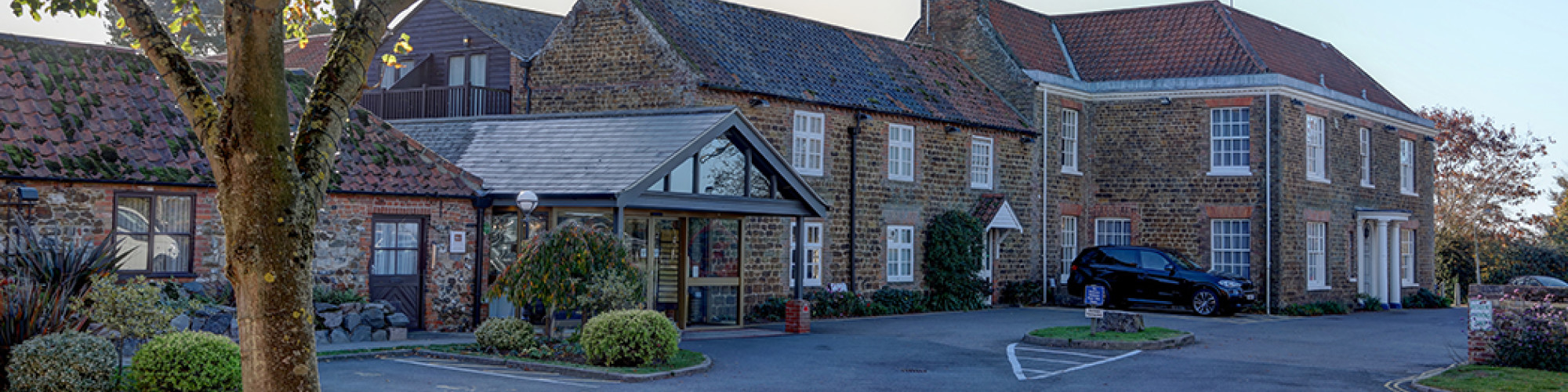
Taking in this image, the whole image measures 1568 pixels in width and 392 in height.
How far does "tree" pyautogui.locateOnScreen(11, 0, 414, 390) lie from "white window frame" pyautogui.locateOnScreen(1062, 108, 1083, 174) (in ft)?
81.3

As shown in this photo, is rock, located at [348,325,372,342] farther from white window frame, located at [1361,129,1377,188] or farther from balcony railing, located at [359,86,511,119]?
white window frame, located at [1361,129,1377,188]

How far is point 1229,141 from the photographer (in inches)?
1190

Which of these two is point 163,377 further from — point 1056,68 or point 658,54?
point 1056,68

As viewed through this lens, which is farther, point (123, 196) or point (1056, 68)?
point (1056, 68)

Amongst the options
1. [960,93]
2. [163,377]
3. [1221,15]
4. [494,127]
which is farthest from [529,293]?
[1221,15]

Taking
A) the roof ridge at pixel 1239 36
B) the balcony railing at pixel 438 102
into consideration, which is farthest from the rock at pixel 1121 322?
the balcony railing at pixel 438 102

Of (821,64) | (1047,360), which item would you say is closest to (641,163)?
(1047,360)

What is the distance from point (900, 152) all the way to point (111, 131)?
48.0 feet

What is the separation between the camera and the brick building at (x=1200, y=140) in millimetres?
29906

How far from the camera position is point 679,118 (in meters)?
19.7

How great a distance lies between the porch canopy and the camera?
18.3 m

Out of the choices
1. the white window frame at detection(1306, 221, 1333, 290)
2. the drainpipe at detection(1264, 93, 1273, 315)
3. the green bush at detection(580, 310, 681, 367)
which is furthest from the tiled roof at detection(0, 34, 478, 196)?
the white window frame at detection(1306, 221, 1333, 290)

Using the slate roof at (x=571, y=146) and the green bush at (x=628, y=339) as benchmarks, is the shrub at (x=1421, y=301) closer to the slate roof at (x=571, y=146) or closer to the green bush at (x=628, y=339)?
the slate roof at (x=571, y=146)

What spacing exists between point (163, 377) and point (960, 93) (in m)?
21.1
